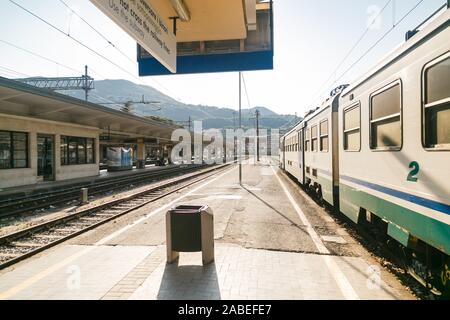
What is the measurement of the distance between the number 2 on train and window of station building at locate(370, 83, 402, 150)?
44 cm

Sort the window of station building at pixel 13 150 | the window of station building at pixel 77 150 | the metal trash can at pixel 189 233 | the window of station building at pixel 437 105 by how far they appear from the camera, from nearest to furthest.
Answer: the window of station building at pixel 437 105, the metal trash can at pixel 189 233, the window of station building at pixel 13 150, the window of station building at pixel 77 150

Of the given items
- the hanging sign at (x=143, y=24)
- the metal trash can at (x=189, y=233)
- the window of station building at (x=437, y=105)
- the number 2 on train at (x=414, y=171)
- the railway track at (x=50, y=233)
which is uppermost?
the hanging sign at (x=143, y=24)

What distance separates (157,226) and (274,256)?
404cm

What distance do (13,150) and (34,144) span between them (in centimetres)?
159

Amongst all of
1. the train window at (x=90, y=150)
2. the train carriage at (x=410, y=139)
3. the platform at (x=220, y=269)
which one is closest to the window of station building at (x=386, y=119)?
the train carriage at (x=410, y=139)

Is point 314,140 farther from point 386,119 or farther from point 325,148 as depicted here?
point 386,119

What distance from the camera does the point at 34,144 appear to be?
20.7m

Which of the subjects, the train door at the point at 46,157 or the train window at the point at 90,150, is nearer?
the train door at the point at 46,157

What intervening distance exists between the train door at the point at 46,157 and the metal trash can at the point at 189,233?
20592mm

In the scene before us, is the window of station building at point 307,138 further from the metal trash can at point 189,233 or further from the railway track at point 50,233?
the metal trash can at point 189,233

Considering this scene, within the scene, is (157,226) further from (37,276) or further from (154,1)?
(154,1)

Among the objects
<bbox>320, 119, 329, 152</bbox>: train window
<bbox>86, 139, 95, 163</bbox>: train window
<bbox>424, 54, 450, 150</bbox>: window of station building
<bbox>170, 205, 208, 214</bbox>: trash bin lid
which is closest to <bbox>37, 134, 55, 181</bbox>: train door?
<bbox>86, 139, 95, 163</bbox>: train window

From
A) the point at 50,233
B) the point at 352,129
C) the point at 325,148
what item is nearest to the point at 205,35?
the point at 352,129

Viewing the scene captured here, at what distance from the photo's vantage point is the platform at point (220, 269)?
15.5 ft
